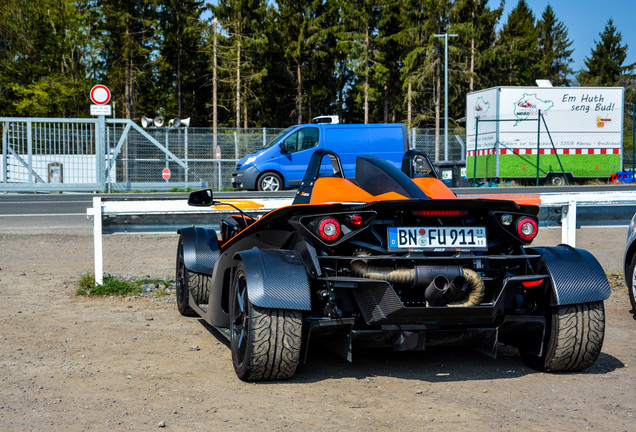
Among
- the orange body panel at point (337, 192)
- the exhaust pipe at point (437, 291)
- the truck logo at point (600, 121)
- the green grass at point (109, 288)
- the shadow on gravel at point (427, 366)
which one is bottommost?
the green grass at point (109, 288)

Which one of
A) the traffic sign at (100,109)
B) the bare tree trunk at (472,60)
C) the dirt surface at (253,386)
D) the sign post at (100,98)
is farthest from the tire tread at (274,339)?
the bare tree trunk at (472,60)

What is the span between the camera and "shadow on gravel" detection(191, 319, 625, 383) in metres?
4.57

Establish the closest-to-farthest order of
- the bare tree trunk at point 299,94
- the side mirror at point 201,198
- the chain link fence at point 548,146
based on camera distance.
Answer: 1. the side mirror at point 201,198
2. the chain link fence at point 548,146
3. the bare tree trunk at point 299,94

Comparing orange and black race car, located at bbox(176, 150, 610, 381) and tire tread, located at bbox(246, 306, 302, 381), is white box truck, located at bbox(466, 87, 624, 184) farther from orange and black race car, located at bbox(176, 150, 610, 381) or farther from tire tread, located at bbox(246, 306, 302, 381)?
tire tread, located at bbox(246, 306, 302, 381)

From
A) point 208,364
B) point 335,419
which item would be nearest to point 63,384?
point 208,364

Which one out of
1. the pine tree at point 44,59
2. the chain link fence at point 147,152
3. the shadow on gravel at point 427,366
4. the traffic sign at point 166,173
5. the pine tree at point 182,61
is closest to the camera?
the shadow on gravel at point 427,366

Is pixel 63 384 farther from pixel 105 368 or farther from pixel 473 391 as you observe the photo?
pixel 473 391

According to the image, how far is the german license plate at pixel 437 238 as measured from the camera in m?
4.25

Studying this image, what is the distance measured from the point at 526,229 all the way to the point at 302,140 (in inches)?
726

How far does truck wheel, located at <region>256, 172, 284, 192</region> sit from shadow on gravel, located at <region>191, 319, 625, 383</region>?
58.0ft

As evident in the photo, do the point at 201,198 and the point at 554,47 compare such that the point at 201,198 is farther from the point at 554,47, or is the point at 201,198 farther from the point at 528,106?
the point at 554,47

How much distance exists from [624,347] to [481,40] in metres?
60.9

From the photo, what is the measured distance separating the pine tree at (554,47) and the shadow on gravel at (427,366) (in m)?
85.0

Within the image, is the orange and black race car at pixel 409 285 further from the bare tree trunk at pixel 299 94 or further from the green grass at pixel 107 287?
the bare tree trunk at pixel 299 94
